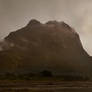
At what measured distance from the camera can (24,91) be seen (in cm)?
5047

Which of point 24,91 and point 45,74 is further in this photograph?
point 45,74

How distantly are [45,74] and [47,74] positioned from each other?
341 cm

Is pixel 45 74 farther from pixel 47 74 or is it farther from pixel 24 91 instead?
pixel 24 91

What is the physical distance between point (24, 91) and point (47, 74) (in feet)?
477

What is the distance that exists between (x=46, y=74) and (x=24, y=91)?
482ft

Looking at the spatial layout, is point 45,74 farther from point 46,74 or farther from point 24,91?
point 24,91

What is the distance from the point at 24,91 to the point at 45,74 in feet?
487

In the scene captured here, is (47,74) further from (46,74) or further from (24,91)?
(24,91)

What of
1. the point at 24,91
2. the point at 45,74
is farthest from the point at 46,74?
the point at 24,91

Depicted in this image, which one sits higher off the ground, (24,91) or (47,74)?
(47,74)

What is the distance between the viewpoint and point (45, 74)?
650 feet

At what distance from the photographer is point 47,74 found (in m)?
195

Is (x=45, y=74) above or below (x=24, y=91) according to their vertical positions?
above

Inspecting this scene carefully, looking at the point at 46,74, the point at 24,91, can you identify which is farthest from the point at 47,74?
the point at 24,91
